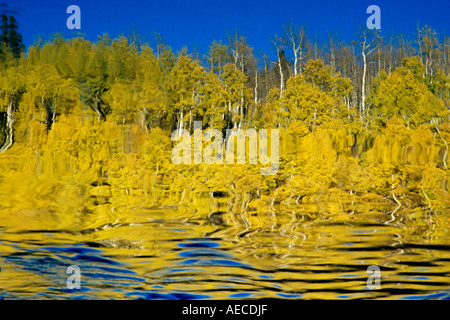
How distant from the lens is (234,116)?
395cm

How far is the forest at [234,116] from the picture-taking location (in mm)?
3951

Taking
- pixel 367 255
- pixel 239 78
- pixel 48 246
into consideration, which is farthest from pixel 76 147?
pixel 367 255

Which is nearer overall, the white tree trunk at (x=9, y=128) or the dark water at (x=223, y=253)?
the dark water at (x=223, y=253)

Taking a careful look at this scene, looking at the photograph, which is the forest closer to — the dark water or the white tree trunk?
the white tree trunk

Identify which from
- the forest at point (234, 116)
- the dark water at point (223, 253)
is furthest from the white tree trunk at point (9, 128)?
the dark water at point (223, 253)

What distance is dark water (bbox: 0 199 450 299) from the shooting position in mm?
3498

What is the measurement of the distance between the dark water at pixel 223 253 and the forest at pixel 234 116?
191mm

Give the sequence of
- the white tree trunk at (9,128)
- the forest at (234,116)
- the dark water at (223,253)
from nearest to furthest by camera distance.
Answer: the dark water at (223,253)
the forest at (234,116)
the white tree trunk at (9,128)

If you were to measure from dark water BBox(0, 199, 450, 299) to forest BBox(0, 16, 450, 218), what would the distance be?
0.63 feet

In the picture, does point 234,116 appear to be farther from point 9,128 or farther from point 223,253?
point 9,128

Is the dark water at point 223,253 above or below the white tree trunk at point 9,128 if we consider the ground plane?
below

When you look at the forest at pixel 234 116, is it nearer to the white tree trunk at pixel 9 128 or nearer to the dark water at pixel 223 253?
the white tree trunk at pixel 9 128

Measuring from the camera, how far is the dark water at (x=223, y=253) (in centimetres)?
350

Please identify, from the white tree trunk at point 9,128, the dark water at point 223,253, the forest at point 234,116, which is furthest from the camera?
the white tree trunk at point 9,128
